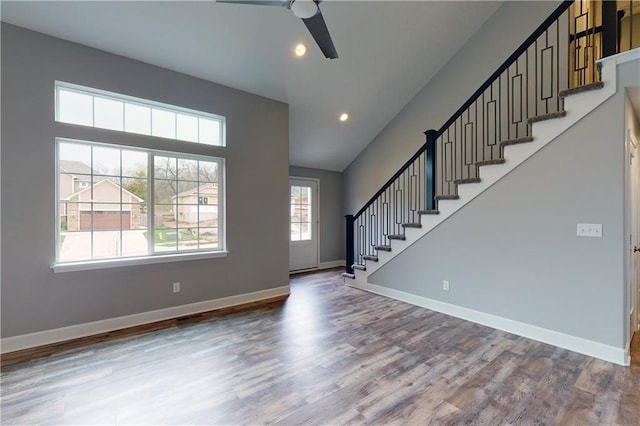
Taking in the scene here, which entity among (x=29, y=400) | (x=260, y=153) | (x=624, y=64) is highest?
(x=624, y=64)

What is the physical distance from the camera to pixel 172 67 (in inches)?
148

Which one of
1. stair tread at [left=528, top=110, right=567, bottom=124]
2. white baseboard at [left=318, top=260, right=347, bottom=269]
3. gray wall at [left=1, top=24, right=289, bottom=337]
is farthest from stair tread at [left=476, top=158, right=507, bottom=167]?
white baseboard at [left=318, top=260, right=347, bottom=269]

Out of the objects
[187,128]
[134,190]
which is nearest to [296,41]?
[187,128]

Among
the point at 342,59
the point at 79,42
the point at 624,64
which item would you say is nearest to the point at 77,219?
the point at 79,42

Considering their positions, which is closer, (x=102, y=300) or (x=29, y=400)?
(x=29, y=400)

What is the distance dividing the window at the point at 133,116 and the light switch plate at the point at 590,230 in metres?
4.36

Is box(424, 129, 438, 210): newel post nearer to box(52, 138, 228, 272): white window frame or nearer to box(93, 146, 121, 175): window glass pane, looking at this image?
box(52, 138, 228, 272): white window frame

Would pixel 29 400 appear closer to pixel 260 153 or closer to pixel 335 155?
pixel 260 153

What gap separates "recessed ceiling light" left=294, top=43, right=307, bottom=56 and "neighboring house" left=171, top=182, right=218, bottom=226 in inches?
84.6

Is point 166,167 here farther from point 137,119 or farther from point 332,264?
point 332,264

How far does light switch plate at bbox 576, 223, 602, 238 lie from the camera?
2.79 metres

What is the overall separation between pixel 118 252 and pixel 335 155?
15.1 ft

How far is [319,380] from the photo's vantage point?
7.88 ft

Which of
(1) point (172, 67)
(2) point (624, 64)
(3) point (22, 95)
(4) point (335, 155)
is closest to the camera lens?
(2) point (624, 64)
